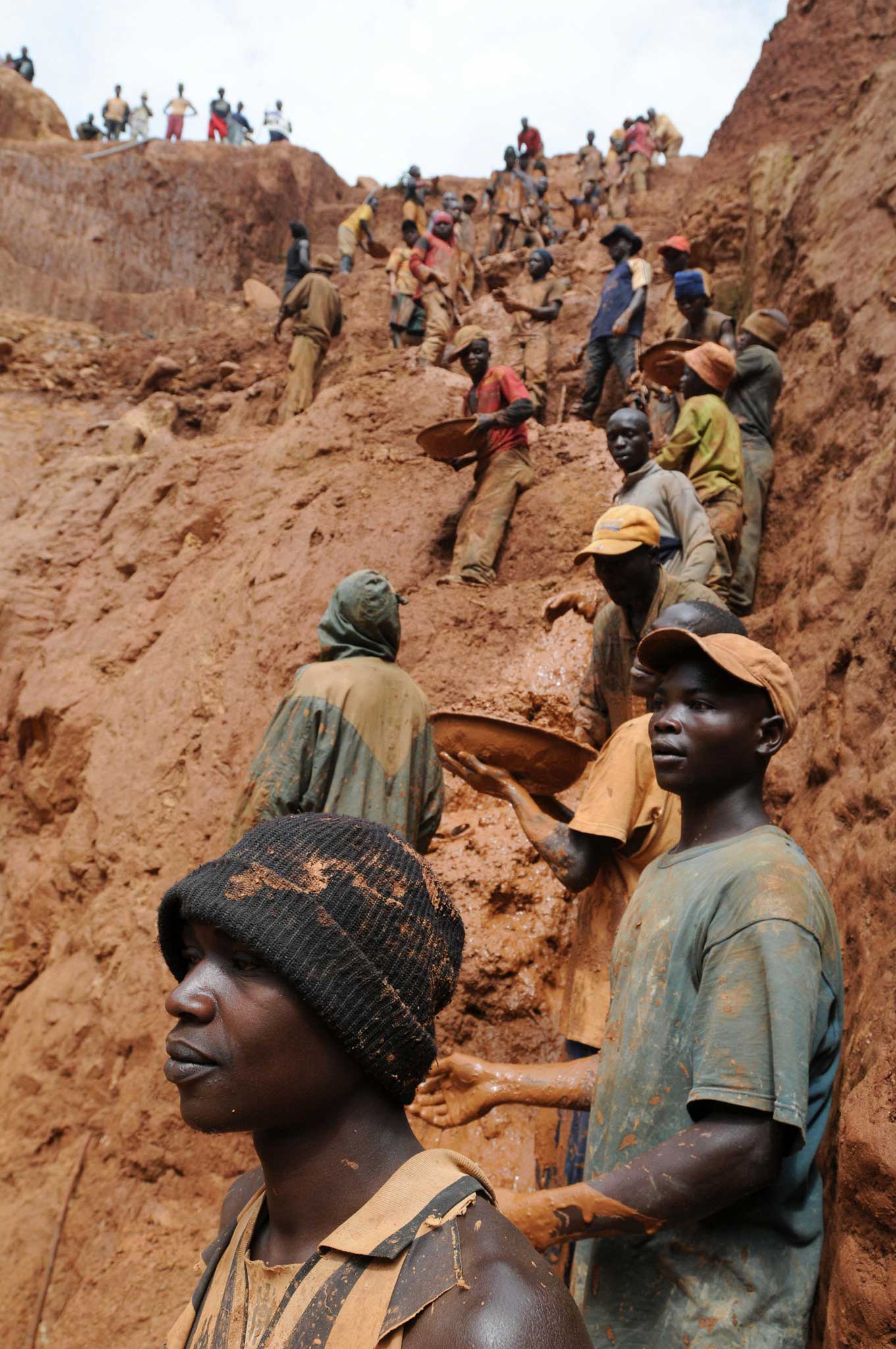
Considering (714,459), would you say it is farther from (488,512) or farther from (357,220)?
(357,220)

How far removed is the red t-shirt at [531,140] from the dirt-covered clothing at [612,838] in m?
21.2

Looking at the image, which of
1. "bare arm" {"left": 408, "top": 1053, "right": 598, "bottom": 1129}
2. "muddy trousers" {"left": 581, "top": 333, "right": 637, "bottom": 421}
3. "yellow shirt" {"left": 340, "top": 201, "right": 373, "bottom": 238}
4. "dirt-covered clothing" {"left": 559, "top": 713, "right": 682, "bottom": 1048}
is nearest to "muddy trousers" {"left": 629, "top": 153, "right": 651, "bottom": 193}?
"yellow shirt" {"left": 340, "top": 201, "right": 373, "bottom": 238}

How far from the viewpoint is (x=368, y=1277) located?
51.0 inches

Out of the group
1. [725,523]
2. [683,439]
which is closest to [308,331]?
[683,439]

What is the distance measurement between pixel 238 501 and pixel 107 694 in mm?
2224

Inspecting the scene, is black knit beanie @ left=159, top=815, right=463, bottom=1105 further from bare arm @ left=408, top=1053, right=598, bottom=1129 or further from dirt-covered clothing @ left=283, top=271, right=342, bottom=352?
dirt-covered clothing @ left=283, top=271, right=342, bottom=352

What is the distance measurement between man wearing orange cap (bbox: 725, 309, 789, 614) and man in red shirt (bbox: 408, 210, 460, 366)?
4027mm

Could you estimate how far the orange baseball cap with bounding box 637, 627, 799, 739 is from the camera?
2430 mm

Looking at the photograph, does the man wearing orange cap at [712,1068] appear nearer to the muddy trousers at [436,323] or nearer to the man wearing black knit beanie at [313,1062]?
the man wearing black knit beanie at [313,1062]

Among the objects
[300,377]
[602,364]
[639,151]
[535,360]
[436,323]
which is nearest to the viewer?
[602,364]

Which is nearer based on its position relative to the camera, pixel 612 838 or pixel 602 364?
pixel 612 838

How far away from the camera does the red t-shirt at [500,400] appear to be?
8.26 m

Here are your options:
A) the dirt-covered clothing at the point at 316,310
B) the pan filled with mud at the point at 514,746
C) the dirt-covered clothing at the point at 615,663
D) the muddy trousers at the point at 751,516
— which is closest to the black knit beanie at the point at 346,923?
the pan filled with mud at the point at 514,746

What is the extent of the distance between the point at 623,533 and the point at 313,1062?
2738 mm
